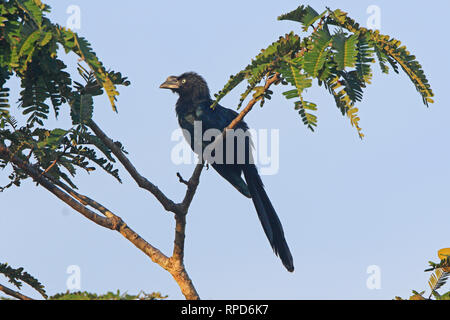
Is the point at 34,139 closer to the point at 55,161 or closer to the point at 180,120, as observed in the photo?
the point at 55,161

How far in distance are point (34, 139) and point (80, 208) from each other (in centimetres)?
75

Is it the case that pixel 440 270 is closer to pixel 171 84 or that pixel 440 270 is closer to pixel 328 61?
pixel 328 61

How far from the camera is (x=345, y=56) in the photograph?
346 centimetres

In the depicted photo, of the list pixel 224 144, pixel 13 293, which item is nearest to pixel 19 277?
pixel 13 293

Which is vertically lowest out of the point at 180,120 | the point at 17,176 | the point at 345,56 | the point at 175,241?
the point at 175,241

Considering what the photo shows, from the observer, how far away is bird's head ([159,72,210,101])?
8.59 m

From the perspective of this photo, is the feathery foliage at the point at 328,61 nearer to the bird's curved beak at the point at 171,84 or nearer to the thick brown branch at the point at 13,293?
the thick brown branch at the point at 13,293

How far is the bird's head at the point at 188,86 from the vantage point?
28.2 feet

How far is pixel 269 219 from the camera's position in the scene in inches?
273

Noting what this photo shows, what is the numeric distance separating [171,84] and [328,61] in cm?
526

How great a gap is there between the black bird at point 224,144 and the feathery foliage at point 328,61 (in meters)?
3.18

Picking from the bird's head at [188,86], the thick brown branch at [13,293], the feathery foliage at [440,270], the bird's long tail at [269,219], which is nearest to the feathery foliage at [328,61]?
the feathery foliage at [440,270]
